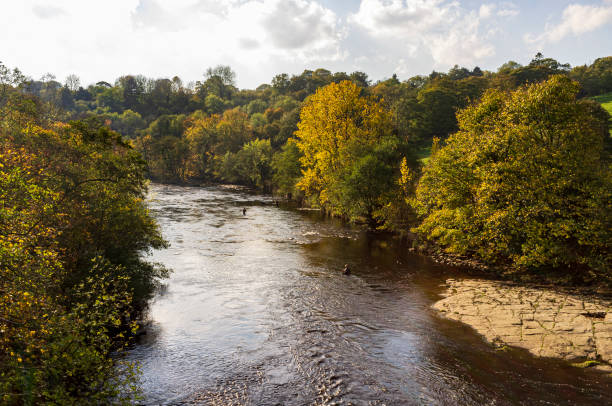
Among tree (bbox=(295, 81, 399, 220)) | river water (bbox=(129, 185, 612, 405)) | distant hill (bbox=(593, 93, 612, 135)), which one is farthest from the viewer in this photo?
distant hill (bbox=(593, 93, 612, 135))

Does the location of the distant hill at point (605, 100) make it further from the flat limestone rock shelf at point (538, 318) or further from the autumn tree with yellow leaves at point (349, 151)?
the flat limestone rock shelf at point (538, 318)

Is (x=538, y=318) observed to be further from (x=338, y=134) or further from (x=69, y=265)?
(x=338, y=134)

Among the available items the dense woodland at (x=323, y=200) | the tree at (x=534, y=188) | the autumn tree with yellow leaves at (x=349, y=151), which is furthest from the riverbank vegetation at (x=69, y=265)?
the autumn tree with yellow leaves at (x=349, y=151)

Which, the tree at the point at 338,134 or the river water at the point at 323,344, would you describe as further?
the tree at the point at 338,134

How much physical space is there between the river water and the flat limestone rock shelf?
90cm

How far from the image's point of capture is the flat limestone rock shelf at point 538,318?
15.0 meters

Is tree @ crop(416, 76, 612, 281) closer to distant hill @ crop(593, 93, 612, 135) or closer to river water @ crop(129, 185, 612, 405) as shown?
river water @ crop(129, 185, 612, 405)

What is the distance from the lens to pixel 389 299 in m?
21.8

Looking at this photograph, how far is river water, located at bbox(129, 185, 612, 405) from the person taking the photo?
12641 millimetres

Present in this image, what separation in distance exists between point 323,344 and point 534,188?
16.9m

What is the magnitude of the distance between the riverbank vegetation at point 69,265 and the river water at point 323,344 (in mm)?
2313

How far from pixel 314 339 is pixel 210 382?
5.15 meters

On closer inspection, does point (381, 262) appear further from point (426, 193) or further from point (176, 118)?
point (176, 118)

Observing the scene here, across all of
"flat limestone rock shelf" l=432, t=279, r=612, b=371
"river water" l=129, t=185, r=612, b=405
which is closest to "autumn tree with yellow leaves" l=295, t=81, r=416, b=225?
"river water" l=129, t=185, r=612, b=405
